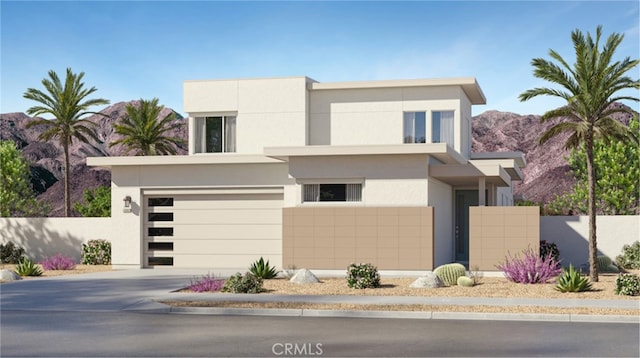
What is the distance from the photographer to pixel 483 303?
18781 mm

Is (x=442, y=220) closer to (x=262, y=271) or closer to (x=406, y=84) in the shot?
(x=406, y=84)

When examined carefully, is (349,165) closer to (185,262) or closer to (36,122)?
(185,262)

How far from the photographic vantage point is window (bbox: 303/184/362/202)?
1163 inches

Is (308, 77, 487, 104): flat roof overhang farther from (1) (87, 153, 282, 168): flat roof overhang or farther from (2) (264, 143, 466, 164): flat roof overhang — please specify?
(2) (264, 143, 466, 164): flat roof overhang

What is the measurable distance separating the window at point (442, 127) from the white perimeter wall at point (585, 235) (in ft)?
17.1

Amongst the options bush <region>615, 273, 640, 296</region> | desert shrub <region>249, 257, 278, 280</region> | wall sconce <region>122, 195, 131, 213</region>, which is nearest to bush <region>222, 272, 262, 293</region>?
desert shrub <region>249, 257, 278, 280</region>

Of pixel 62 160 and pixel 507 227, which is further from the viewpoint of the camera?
pixel 62 160

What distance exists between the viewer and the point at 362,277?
2341 centimetres

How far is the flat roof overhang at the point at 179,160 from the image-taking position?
31.5m

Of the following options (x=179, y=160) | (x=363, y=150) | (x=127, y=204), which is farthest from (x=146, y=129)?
(x=363, y=150)

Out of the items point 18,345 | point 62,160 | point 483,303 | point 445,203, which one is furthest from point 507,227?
point 62,160

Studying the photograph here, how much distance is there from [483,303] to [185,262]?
1636 cm

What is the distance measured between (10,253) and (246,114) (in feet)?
42.6

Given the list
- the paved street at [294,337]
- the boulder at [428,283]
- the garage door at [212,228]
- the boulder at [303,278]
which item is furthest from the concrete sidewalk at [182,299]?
the garage door at [212,228]
